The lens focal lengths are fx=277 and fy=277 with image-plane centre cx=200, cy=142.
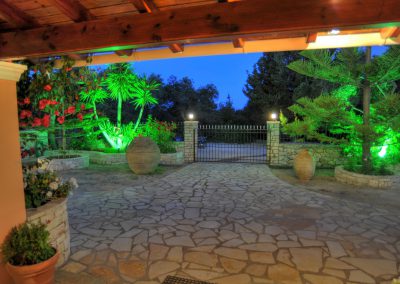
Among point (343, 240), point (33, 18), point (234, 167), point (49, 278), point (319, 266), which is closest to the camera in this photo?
point (49, 278)

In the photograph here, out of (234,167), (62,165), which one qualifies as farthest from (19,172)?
(234,167)

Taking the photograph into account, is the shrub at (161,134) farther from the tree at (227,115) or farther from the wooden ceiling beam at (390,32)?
the tree at (227,115)

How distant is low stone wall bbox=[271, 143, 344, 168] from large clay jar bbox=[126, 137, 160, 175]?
4.04 metres

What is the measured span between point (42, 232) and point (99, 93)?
26.3 feet

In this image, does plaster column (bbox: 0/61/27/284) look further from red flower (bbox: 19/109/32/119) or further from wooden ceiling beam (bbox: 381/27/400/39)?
wooden ceiling beam (bbox: 381/27/400/39)

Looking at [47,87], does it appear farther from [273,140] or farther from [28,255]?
[273,140]

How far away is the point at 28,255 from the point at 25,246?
0.27 ft

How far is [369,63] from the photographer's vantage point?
6.67 metres

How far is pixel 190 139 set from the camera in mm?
9875

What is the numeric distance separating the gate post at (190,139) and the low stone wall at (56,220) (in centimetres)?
687

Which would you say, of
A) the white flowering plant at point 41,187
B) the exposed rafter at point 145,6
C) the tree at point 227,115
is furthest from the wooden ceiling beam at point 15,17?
the tree at point 227,115

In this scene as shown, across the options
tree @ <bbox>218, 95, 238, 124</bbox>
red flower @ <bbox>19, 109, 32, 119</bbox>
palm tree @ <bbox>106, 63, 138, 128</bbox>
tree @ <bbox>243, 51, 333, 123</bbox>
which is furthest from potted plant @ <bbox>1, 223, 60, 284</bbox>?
tree @ <bbox>218, 95, 238, 124</bbox>

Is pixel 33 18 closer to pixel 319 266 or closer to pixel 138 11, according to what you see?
pixel 138 11

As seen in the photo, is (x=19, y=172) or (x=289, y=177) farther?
(x=289, y=177)
